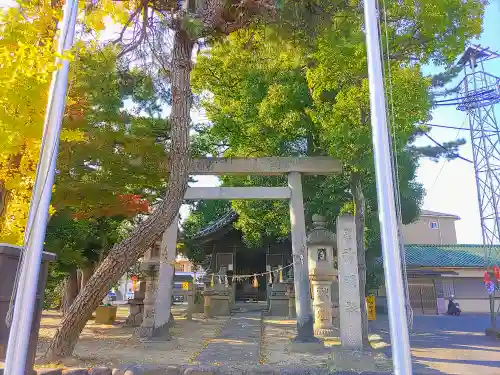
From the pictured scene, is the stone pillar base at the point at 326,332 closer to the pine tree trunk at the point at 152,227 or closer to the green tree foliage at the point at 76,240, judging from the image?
the pine tree trunk at the point at 152,227

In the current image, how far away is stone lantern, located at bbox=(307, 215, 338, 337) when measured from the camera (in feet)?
35.5

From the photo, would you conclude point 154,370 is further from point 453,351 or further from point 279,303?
point 279,303

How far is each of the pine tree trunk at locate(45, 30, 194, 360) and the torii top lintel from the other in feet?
12.0

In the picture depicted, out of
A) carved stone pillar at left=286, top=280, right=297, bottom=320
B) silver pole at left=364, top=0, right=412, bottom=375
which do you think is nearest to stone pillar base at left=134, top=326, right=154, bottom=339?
carved stone pillar at left=286, top=280, right=297, bottom=320

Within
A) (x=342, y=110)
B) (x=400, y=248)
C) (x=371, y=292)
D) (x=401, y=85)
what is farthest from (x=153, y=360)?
(x=371, y=292)

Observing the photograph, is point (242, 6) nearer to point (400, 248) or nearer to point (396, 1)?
point (396, 1)

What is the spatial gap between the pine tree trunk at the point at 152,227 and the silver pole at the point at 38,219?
2761mm

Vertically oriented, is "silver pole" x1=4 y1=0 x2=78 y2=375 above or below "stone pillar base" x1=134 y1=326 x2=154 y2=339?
above

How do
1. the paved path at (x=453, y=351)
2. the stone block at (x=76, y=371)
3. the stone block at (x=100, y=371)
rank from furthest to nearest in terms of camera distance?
1. the paved path at (x=453, y=351)
2. the stone block at (x=100, y=371)
3. the stone block at (x=76, y=371)

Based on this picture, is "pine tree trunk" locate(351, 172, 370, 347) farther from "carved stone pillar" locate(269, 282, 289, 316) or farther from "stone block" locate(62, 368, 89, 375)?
"carved stone pillar" locate(269, 282, 289, 316)

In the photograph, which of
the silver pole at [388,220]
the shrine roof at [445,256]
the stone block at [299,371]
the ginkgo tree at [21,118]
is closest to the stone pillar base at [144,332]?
the ginkgo tree at [21,118]

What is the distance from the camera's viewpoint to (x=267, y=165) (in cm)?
1095

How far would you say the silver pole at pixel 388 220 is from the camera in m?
3.42

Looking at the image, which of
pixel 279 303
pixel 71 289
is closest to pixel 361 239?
pixel 279 303
